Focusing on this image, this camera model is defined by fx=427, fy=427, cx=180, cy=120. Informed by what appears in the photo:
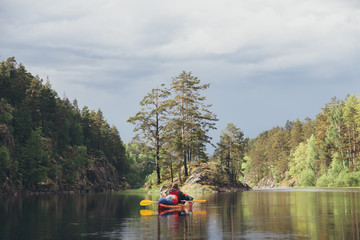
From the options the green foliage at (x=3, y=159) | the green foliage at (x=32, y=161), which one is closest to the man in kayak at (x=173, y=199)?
the green foliage at (x=3, y=159)

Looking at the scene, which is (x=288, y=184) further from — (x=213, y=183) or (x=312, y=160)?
(x=213, y=183)

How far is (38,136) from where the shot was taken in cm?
8744

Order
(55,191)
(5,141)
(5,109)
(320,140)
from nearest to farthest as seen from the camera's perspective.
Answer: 1. (5,141)
2. (5,109)
3. (55,191)
4. (320,140)

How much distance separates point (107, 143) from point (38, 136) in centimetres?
5619

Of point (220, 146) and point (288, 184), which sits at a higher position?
point (220, 146)

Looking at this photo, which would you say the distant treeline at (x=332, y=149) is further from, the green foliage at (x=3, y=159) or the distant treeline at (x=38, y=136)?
the green foliage at (x=3, y=159)

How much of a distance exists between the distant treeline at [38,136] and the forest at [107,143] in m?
0.18

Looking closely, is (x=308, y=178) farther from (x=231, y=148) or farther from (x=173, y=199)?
(x=173, y=199)

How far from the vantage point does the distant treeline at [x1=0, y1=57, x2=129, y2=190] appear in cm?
8088

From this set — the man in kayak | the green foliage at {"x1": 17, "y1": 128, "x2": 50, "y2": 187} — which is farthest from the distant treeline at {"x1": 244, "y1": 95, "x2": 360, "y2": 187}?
the man in kayak

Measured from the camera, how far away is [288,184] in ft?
535

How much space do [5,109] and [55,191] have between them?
72.4ft

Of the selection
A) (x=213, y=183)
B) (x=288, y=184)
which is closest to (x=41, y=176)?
(x=213, y=183)

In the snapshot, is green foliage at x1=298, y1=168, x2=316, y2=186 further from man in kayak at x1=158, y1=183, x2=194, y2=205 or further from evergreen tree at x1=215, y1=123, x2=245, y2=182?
man in kayak at x1=158, y1=183, x2=194, y2=205
